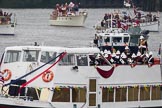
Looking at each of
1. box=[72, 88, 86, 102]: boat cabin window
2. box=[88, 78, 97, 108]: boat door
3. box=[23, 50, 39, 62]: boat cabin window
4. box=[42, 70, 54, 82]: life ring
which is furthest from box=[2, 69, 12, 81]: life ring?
box=[88, 78, 97, 108]: boat door

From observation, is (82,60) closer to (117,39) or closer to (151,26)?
(117,39)

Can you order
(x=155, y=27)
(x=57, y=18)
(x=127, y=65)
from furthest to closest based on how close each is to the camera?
(x=57, y=18), (x=155, y=27), (x=127, y=65)

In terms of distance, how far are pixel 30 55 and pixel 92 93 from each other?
10.0 feet

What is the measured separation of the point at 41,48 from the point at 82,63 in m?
1.83

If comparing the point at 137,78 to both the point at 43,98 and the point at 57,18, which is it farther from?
the point at 57,18

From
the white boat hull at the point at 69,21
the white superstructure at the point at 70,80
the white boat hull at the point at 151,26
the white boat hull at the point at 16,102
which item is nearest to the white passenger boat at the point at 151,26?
the white boat hull at the point at 151,26

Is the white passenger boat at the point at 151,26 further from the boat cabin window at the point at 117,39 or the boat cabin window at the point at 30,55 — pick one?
the boat cabin window at the point at 30,55

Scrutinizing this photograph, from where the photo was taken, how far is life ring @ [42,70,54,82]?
130 ft

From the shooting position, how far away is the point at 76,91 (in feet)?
131

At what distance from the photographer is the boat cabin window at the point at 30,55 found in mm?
40125

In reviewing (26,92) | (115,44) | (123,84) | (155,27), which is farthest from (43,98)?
(155,27)

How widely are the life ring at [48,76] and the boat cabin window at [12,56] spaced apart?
1531 mm

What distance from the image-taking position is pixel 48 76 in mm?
39594

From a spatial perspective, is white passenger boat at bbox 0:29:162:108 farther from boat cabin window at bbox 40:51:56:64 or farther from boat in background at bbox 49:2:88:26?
boat in background at bbox 49:2:88:26
